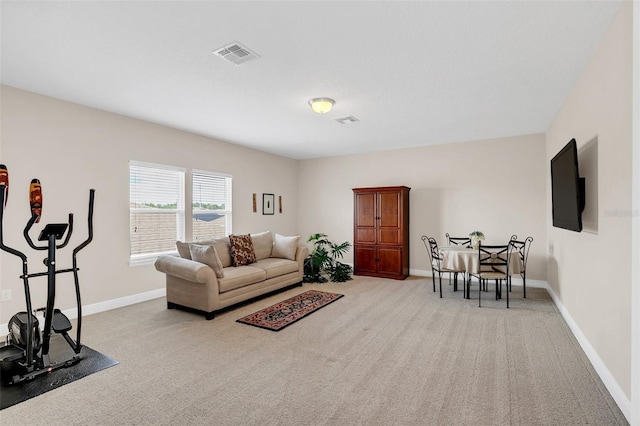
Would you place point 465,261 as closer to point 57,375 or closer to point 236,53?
point 236,53

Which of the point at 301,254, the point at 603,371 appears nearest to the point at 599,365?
the point at 603,371

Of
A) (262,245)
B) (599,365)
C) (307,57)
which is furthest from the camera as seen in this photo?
(262,245)

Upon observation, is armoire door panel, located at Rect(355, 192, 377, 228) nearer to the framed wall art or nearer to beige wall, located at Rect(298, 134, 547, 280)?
beige wall, located at Rect(298, 134, 547, 280)

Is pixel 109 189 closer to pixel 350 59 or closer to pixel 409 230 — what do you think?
pixel 350 59

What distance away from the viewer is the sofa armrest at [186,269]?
12.8 ft

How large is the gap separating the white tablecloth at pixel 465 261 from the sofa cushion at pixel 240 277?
272 cm

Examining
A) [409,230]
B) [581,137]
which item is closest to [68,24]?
[581,137]

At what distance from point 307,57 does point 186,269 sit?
276 centimetres

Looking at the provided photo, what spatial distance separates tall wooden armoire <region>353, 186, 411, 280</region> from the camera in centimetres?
627

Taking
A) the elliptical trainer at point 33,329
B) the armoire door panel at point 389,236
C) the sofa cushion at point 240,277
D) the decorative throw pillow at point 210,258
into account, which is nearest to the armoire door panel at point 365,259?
the armoire door panel at point 389,236

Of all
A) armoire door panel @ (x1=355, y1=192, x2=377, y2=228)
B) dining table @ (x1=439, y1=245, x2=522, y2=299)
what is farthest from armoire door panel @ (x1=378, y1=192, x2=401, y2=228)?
dining table @ (x1=439, y1=245, x2=522, y2=299)

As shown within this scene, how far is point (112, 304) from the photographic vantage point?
4395mm

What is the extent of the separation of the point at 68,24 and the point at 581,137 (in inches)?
176

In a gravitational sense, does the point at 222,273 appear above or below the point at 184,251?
below
